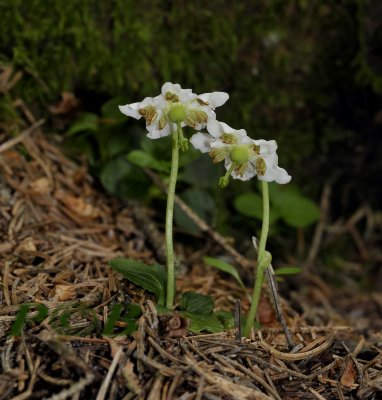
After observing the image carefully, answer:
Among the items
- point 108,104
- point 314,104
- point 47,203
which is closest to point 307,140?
point 314,104

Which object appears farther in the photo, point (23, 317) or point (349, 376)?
point (349, 376)

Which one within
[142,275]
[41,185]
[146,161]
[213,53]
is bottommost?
[142,275]

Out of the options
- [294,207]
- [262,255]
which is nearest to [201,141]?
[262,255]

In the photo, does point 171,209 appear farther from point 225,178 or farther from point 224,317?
point 224,317

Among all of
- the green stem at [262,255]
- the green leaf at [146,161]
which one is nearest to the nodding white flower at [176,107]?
the green stem at [262,255]

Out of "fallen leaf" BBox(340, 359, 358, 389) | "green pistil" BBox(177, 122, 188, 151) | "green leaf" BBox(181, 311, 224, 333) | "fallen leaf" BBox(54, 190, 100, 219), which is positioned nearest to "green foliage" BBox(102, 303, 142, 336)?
"green leaf" BBox(181, 311, 224, 333)

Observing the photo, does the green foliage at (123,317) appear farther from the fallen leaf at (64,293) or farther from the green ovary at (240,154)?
the green ovary at (240,154)
